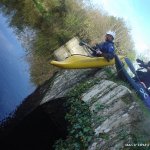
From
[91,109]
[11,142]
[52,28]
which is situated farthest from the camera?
[52,28]

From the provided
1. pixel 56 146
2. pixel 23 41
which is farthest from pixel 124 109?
pixel 23 41

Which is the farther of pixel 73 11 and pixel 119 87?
pixel 73 11

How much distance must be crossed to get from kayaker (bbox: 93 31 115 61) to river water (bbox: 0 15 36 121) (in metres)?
4.48

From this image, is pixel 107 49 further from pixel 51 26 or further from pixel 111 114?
pixel 51 26

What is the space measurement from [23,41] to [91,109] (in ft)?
39.8

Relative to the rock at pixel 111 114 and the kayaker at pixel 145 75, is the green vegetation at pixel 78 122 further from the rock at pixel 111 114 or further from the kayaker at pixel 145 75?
the kayaker at pixel 145 75

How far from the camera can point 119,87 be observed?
9.73 metres

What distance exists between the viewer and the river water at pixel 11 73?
14.5 metres

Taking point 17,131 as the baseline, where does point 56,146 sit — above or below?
below

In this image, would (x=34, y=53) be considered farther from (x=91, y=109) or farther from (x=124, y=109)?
(x=124, y=109)

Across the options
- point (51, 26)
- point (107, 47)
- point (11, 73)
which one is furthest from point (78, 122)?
point (51, 26)

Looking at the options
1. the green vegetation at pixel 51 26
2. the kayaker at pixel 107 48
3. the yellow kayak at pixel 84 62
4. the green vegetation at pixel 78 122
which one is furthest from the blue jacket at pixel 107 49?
the green vegetation at pixel 51 26

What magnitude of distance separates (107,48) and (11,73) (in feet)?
19.9

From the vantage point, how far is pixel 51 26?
19422mm
